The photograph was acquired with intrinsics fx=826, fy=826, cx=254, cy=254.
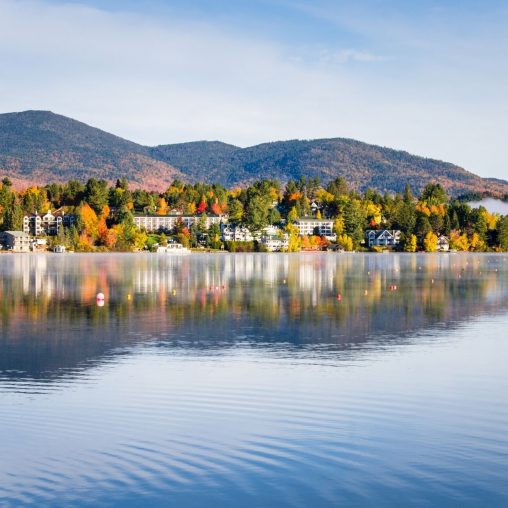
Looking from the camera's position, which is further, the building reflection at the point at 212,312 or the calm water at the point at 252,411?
the building reflection at the point at 212,312

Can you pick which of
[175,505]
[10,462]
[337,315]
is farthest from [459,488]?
[337,315]

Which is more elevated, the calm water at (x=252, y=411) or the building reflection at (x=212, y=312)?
the building reflection at (x=212, y=312)

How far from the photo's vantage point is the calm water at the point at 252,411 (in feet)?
46.1

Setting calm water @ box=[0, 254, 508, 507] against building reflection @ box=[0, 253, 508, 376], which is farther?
building reflection @ box=[0, 253, 508, 376]

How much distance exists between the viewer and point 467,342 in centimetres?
3247

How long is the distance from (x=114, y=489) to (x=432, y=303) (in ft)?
131

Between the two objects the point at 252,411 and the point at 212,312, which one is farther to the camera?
the point at 212,312

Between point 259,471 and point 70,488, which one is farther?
point 259,471

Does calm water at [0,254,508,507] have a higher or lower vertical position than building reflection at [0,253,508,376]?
lower

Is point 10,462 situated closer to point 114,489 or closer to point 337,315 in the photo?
point 114,489

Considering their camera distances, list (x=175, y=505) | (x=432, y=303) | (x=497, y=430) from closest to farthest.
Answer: (x=175, y=505) < (x=497, y=430) < (x=432, y=303)

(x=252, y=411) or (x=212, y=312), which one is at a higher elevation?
(x=212, y=312)

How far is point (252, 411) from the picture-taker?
19.5 meters

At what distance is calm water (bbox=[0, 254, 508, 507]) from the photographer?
46.1 ft
